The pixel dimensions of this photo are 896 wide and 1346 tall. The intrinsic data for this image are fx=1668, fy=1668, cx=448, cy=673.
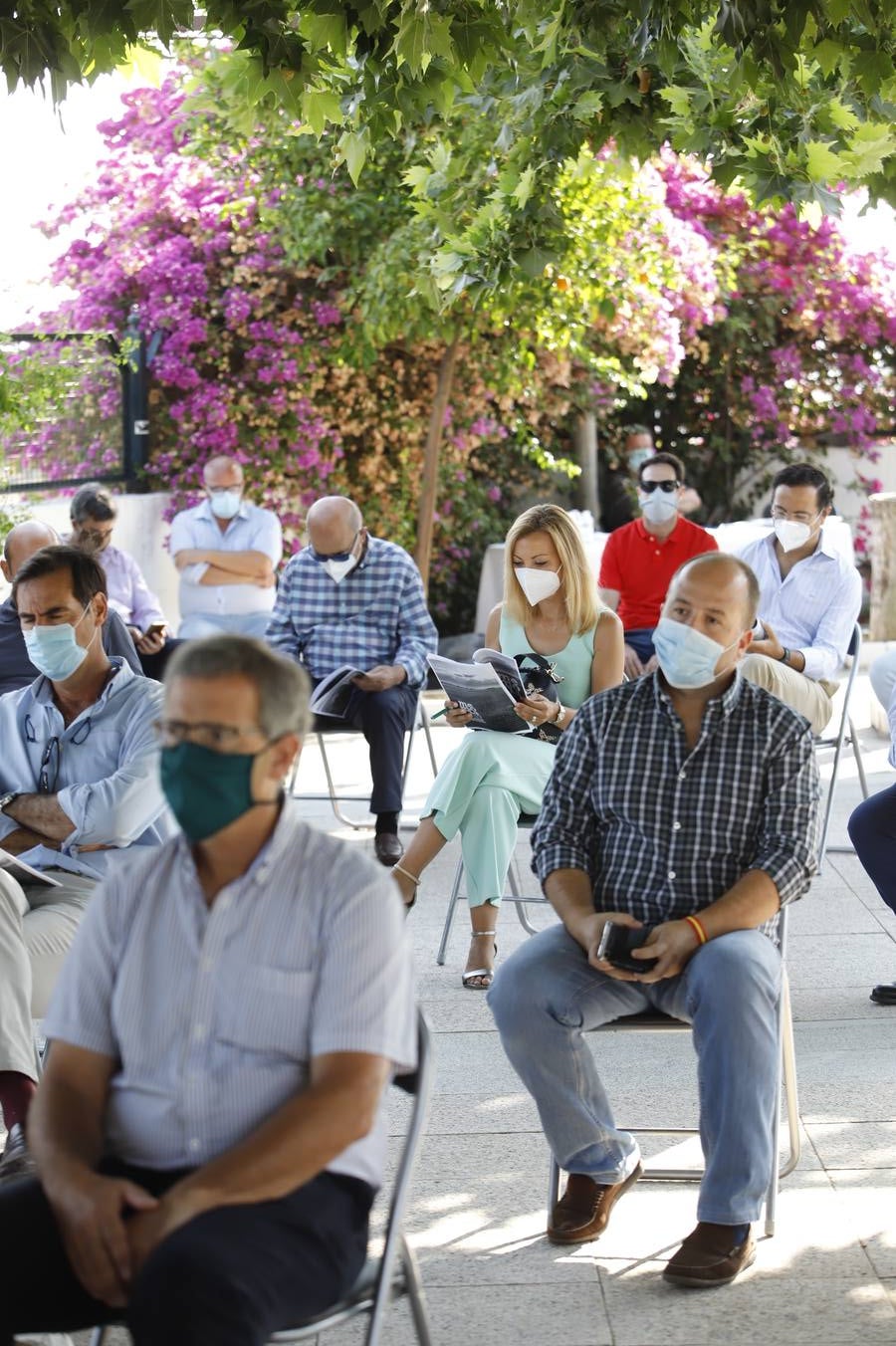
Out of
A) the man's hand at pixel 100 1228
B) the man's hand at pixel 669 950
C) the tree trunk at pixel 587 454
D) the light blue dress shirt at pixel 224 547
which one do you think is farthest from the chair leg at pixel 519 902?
the tree trunk at pixel 587 454

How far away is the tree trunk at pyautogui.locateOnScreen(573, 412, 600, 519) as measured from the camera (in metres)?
13.6

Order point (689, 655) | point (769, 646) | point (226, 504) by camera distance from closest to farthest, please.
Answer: point (689, 655) → point (769, 646) → point (226, 504)

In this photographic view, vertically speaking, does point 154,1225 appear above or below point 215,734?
below

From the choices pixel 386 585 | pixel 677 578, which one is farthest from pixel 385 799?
pixel 677 578

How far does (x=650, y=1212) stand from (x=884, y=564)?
7762 millimetres

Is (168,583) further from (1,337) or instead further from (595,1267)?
(595,1267)

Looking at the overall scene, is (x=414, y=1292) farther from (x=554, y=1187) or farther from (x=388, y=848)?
(x=388, y=848)

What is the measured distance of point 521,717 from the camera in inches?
Result: 209

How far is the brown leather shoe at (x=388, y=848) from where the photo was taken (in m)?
6.90

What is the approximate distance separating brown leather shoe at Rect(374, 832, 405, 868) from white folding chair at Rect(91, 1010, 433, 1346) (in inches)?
161

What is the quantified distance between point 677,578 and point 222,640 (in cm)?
153

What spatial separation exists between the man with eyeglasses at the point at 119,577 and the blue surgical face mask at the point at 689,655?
3986 mm

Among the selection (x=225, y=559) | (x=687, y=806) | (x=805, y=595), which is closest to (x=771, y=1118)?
(x=687, y=806)

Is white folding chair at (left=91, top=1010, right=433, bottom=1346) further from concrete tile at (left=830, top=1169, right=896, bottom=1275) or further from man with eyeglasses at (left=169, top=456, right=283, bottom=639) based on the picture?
man with eyeglasses at (left=169, top=456, right=283, bottom=639)
